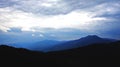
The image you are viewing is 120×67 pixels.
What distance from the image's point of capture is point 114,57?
77875mm

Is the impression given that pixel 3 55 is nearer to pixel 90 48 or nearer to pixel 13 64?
pixel 13 64

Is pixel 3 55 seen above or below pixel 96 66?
above

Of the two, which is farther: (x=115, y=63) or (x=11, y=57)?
(x=115, y=63)

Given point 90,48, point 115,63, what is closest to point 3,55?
point 115,63

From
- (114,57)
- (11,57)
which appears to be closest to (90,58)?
(114,57)

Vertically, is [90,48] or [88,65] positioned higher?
[90,48]

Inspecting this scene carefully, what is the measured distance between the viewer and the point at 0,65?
57.8m

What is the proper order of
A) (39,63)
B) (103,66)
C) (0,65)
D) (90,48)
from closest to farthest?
(0,65) → (39,63) → (103,66) → (90,48)

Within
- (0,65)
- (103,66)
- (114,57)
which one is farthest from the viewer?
(114,57)

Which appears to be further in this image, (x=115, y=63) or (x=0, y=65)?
(x=115, y=63)

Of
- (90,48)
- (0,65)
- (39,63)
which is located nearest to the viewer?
(0,65)

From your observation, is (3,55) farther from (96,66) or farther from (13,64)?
(96,66)

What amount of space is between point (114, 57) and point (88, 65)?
48.6 ft

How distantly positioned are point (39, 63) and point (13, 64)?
8115 mm
